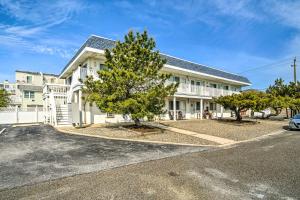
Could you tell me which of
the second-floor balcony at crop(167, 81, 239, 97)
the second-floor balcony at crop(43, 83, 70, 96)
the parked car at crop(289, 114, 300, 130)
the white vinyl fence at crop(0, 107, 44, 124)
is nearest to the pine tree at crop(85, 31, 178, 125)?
the second-floor balcony at crop(43, 83, 70, 96)

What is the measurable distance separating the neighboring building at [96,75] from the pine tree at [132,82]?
10.3 feet

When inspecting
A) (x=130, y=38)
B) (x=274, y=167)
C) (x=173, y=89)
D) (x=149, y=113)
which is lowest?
(x=274, y=167)

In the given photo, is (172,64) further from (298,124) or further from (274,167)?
(274,167)

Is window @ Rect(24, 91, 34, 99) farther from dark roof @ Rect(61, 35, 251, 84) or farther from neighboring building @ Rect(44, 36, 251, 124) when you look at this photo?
dark roof @ Rect(61, 35, 251, 84)

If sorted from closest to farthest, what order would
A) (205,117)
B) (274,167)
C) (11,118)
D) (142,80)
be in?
1. (274,167)
2. (142,80)
3. (11,118)
4. (205,117)

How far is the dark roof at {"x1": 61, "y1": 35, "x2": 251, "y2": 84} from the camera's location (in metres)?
15.6

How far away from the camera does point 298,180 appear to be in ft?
15.0

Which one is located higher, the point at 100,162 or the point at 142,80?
the point at 142,80

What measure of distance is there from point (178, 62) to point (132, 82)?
11.7 meters

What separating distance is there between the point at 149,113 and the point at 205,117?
15690 mm

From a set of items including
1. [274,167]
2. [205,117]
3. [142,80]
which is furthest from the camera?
[205,117]

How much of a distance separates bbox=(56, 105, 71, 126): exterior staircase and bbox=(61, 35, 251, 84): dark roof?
4.78 metres

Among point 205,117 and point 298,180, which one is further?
point 205,117

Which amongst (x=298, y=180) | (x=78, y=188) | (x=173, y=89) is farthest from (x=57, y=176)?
(x=173, y=89)
